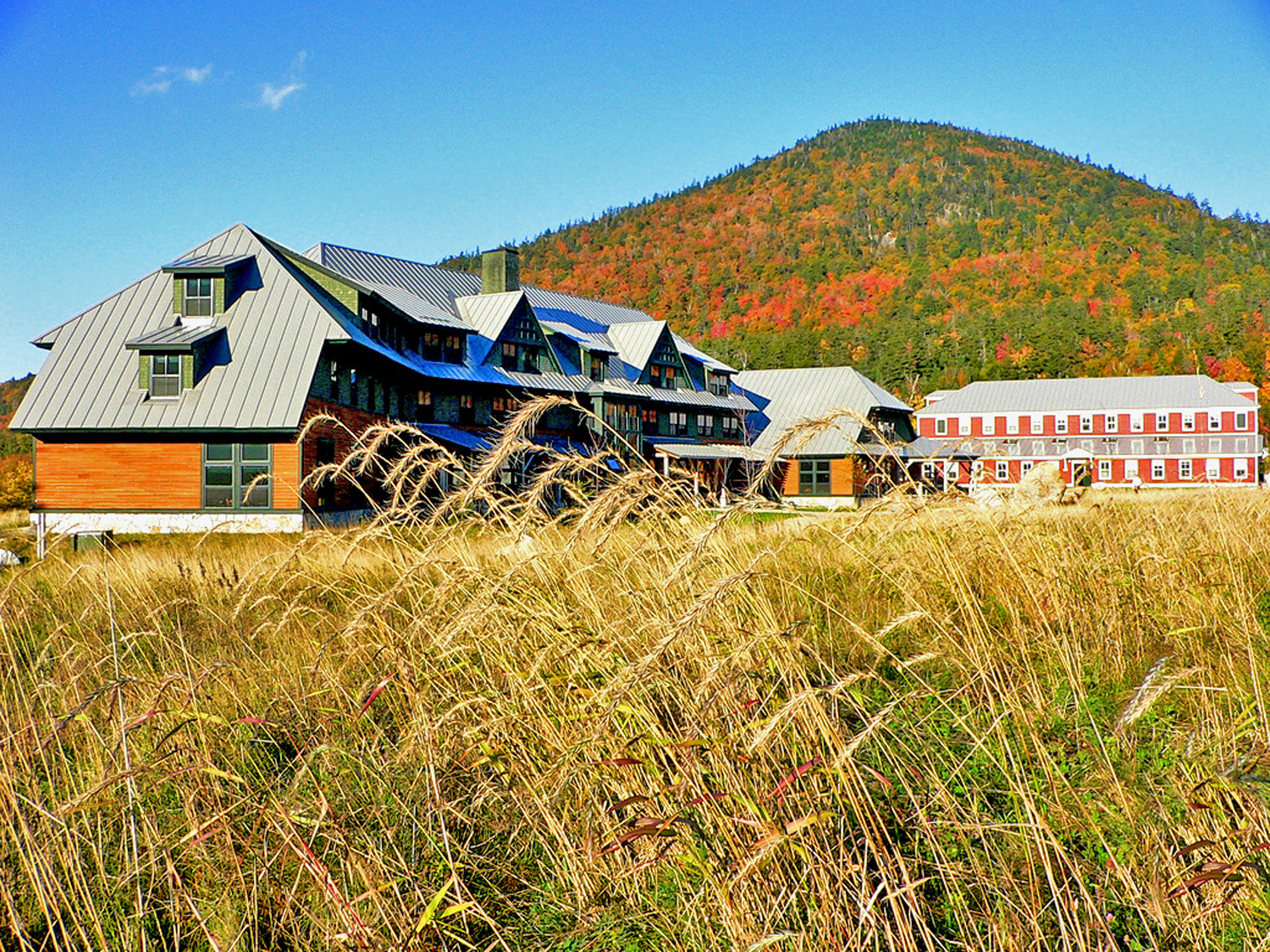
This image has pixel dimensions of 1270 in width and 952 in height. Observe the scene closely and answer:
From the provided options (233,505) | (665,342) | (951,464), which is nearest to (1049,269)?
(665,342)

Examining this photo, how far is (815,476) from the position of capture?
47938mm

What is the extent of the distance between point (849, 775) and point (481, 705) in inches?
63.4

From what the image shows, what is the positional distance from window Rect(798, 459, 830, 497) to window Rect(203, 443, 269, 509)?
30.6 m

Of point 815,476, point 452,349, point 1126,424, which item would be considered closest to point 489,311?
point 452,349

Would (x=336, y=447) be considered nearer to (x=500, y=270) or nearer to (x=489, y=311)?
(x=489, y=311)

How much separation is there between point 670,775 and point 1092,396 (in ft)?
262

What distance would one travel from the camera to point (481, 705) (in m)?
3.58

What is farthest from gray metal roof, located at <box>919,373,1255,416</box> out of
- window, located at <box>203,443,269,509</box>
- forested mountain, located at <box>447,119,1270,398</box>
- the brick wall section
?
window, located at <box>203,443,269,509</box>

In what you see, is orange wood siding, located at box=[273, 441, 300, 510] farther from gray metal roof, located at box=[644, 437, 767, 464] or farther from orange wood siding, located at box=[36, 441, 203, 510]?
gray metal roof, located at box=[644, 437, 767, 464]

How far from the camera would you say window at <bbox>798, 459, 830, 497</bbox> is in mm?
47750

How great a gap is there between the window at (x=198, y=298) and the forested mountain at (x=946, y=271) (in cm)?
6356

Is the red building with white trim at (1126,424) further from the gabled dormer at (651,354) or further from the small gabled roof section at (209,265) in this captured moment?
the small gabled roof section at (209,265)

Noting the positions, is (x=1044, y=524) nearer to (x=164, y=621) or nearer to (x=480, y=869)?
(x=480, y=869)

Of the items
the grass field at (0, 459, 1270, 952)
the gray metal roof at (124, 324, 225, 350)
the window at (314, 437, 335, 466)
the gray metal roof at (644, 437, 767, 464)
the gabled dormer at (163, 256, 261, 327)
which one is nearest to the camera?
the grass field at (0, 459, 1270, 952)
